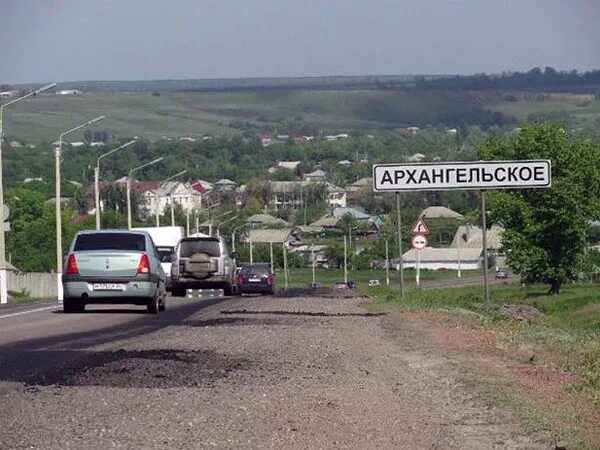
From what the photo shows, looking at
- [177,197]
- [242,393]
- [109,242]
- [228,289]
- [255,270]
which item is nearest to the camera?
[242,393]

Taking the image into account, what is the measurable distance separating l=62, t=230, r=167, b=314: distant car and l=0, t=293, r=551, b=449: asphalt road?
5555 mm

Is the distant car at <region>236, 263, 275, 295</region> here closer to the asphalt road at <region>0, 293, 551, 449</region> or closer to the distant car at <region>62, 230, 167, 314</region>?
the distant car at <region>62, 230, 167, 314</region>

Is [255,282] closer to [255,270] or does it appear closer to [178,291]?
[255,270]

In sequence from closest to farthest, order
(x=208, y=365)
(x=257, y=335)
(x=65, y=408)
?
1. (x=65, y=408)
2. (x=208, y=365)
3. (x=257, y=335)

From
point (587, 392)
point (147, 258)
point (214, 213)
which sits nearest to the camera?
point (587, 392)

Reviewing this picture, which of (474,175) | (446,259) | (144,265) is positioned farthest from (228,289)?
(446,259)

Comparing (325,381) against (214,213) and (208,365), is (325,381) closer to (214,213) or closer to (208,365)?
(208,365)

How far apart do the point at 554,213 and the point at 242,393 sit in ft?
194

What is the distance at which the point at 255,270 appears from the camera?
54.1 meters

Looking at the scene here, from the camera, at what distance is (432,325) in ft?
→ 81.9

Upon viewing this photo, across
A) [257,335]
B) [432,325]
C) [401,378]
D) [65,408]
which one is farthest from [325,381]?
[432,325]

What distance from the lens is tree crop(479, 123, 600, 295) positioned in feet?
231

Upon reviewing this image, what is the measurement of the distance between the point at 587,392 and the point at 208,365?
430 centimetres

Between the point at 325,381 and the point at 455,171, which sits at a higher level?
the point at 455,171
